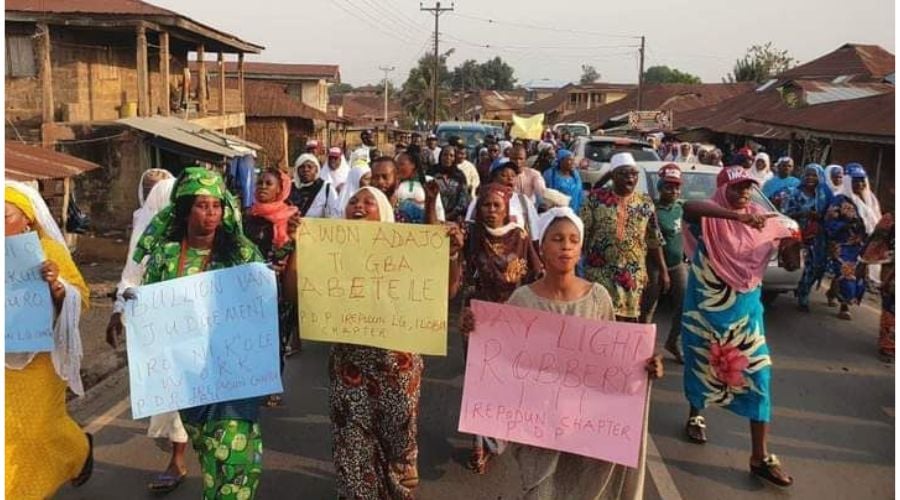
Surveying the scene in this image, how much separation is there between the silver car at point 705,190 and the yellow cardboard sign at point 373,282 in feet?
18.5

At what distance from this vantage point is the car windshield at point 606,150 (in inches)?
610

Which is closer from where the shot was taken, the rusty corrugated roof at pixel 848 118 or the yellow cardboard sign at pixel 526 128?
the rusty corrugated roof at pixel 848 118

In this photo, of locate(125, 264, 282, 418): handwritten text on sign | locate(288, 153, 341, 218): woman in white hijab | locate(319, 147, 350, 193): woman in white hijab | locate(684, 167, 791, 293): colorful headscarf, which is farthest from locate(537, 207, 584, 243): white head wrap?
locate(319, 147, 350, 193): woman in white hijab

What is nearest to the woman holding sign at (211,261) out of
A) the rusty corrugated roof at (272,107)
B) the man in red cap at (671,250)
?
the man in red cap at (671,250)

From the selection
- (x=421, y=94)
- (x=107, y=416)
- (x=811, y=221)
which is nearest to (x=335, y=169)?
(x=811, y=221)

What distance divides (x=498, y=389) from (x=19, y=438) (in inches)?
84.5

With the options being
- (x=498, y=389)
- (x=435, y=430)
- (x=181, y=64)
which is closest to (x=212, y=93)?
(x=181, y=64)

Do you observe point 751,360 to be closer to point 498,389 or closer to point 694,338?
point 694,338

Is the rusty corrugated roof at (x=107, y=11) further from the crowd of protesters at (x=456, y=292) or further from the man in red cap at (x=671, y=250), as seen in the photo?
the man in red cap at (x=671, y=250)

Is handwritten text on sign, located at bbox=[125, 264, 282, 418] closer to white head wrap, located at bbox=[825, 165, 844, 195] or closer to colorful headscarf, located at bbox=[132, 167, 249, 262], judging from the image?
colorful headscarf, located at bbox=[132, 167, 249, 262]

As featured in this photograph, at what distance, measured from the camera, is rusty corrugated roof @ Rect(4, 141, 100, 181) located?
8242 mm

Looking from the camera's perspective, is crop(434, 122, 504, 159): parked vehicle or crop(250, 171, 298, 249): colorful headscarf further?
crop(434, 122, 504, 159): parked vehicle

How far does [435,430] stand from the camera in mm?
5258

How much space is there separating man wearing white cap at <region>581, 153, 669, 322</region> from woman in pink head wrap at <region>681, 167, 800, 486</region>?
725 millimetres
